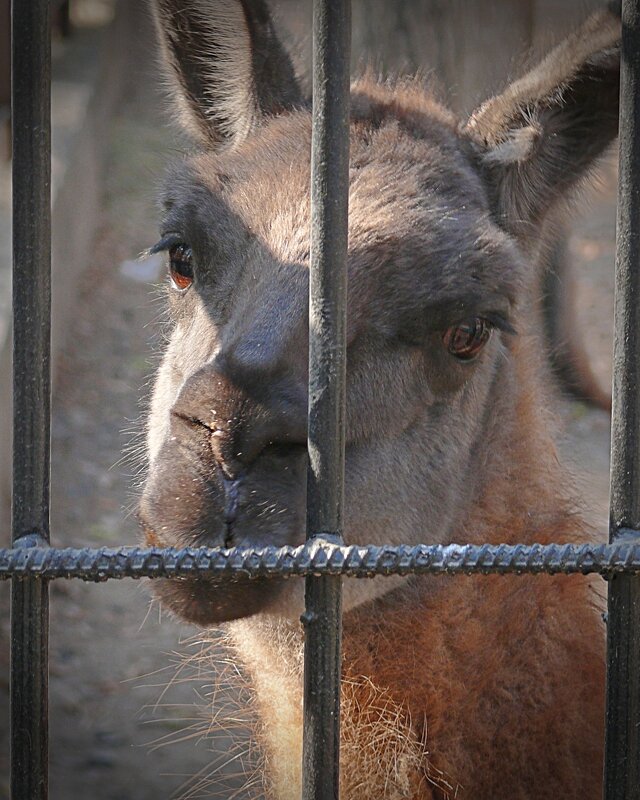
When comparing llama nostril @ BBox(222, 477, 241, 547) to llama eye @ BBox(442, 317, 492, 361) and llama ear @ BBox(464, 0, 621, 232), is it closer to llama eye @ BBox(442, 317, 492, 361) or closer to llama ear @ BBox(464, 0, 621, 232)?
llama eye @ BBox(442, 317, 492, 361)

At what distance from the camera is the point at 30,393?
2.01m

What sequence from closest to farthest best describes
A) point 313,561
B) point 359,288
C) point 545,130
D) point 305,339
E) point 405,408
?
point 313,561 < point 305,339 < point 359,288 < point 405,408 < point 545,130

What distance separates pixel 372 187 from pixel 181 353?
0.77 m

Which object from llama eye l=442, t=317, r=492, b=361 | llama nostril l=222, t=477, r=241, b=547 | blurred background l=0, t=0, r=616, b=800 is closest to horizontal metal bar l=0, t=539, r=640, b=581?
llama nostril l=222, t=477, r=241, b=547

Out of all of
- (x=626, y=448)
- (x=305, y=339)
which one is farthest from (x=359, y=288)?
(x=626, y=448)

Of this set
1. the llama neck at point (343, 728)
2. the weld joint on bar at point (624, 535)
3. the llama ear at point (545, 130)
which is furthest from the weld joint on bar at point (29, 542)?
the llama ear at point (545, 130)

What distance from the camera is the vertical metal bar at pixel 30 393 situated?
199cm

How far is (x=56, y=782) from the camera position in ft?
17.3

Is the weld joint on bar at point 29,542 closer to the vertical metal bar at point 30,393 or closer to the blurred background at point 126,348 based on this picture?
the vertical metal bar at point 30,393

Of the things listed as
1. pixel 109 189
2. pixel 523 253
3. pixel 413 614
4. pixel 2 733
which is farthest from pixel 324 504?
pixel 109 189

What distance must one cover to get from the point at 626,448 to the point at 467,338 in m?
1.15

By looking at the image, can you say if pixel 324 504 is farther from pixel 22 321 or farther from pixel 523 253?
pixel 523 253

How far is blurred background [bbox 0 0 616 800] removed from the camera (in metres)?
4.67

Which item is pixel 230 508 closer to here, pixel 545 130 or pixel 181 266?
pixel 181 266
